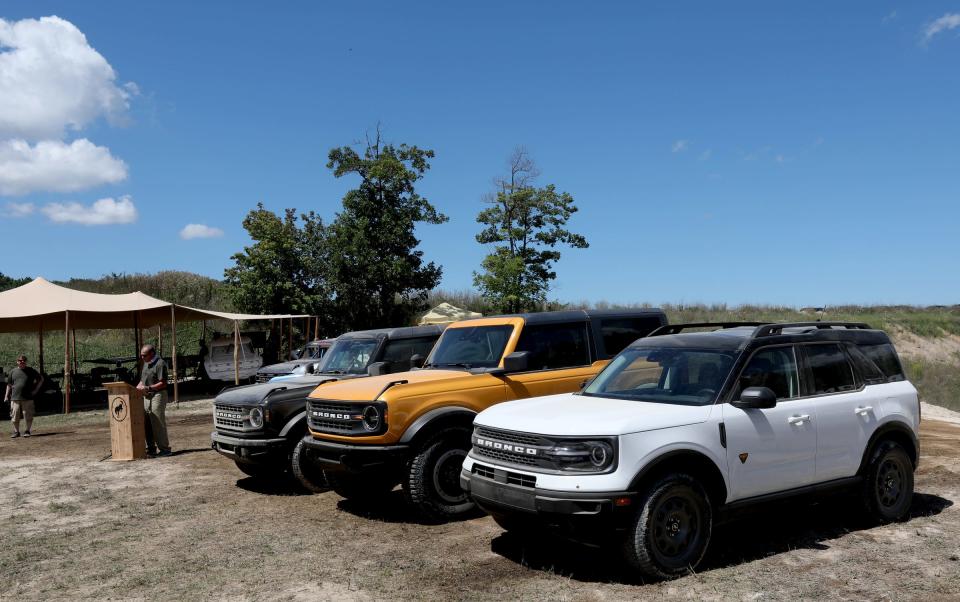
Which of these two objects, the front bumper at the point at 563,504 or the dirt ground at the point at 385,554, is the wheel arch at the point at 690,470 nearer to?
the front bumper at the point at 563,504

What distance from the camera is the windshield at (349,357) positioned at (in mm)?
10148

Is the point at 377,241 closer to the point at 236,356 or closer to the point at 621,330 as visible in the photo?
the point at 236,356

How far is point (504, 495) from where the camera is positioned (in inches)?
219

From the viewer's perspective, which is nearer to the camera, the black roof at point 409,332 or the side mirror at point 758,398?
the side mirror at point 758,398

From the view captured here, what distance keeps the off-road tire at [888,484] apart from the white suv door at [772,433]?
2.92ft

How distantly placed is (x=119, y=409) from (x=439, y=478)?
7089mm

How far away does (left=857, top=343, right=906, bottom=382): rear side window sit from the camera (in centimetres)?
700

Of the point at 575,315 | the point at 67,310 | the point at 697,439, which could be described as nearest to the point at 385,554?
the point at 697,439

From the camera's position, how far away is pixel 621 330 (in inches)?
348

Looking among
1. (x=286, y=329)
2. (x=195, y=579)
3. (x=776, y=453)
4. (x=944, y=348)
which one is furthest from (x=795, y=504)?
(x=944, y=348)

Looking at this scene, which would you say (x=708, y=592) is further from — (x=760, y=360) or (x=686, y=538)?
(x=760, y=360)

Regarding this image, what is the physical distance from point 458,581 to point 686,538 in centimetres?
168

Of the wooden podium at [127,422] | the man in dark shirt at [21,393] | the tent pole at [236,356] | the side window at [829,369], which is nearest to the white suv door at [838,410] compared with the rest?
the side window at [829,369]

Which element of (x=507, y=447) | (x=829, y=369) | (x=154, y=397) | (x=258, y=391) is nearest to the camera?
(x=507, y=447)
